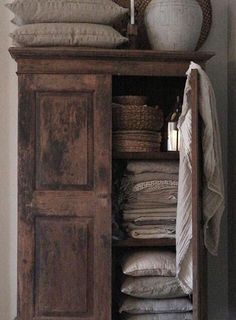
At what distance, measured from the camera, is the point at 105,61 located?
202cm

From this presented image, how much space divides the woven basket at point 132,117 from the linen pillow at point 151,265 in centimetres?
54

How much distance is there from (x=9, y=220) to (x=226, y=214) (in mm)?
1055

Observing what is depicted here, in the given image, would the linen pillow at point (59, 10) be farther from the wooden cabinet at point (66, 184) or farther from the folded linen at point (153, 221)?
the folded linen at point (153, 221)

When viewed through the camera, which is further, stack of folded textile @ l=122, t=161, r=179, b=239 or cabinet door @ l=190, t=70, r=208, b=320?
stack of folded textile @ l=122, t=161, r=179, b=239

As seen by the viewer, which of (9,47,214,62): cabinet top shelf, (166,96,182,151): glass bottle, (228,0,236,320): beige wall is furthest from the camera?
(228,0,236,320): beige wall

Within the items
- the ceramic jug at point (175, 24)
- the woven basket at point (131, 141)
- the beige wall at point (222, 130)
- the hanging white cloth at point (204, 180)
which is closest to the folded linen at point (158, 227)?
the hanging white cloth at point (204, 180)

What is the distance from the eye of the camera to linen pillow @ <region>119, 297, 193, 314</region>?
6.84 ft

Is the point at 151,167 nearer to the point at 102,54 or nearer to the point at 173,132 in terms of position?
the point at 173,132

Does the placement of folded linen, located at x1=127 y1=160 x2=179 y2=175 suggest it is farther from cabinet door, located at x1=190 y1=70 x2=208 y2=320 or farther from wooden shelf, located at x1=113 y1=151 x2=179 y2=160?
cabinet door, located at x1=190 y1=70 x2=208 y2=320

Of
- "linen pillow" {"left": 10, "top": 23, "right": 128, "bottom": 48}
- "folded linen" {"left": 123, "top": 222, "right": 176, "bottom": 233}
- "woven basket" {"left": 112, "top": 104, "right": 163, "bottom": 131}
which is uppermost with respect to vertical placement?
"linen pillow" {"left": 10, "top": 23, "right": 128, "bottom": 48}

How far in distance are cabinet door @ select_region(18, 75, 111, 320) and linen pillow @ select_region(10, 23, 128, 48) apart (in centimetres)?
14

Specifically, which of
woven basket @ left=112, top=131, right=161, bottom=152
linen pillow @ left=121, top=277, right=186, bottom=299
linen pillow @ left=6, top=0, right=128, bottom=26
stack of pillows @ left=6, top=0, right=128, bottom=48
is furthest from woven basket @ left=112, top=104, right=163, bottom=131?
linen pillow @ left=121, top=277, right=186, bottom=299

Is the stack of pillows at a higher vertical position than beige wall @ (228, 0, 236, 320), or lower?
higher

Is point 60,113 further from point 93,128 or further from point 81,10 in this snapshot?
point 81,10
